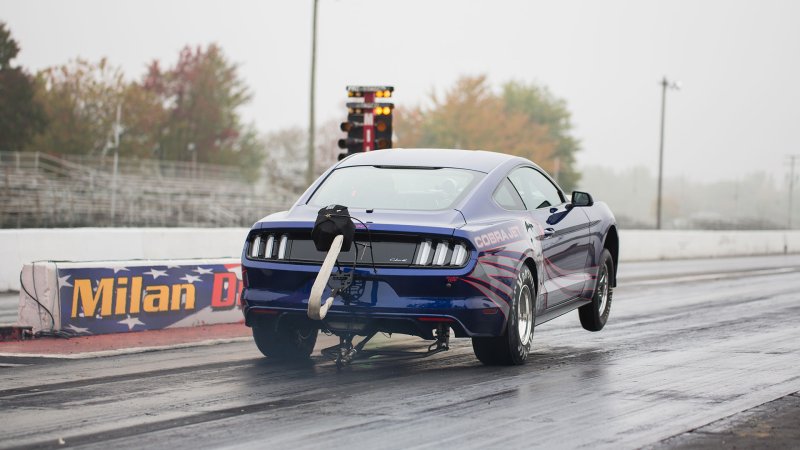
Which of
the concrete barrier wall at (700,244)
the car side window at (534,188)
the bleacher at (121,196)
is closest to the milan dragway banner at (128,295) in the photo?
the car side window at (534,188)

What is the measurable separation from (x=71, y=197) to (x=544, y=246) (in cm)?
4035

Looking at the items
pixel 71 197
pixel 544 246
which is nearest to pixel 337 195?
pixel 544 246

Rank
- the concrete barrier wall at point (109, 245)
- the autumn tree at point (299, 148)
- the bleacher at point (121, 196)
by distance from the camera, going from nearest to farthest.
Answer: the concrete barrier wall at point (109, 245) < the bleacher at point (121, 196) < the autumn tree at point (299, 148)

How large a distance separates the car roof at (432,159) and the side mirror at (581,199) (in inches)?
36.5

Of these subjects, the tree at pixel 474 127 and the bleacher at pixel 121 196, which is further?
the tree at pixel 474 127

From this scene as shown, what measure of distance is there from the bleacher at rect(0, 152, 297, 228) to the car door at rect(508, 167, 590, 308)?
3183 centimetres

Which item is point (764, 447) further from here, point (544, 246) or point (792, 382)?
point (544, 246)

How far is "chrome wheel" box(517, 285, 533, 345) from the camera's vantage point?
9.35 meters

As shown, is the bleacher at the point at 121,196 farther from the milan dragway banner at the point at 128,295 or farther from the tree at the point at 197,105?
the milan dragway banner at the point at 128,295

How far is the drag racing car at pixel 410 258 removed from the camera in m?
8.55

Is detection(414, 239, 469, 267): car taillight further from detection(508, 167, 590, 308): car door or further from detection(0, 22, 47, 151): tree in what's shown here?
detection(0, 22, 47, 151): tree

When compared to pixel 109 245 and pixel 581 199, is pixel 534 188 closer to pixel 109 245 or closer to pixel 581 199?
pixel 581 199

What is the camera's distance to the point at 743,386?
8500 mm

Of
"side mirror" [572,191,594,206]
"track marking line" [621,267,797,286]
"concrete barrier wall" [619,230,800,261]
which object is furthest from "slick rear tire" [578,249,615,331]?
"concrete barrier wall" [619,230,800,261]
